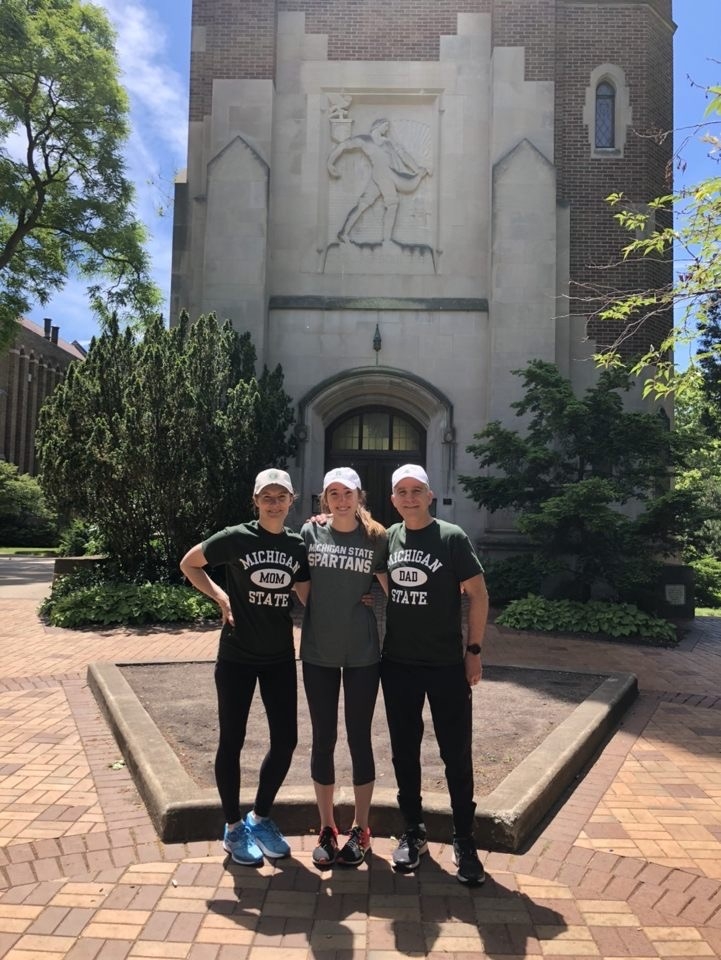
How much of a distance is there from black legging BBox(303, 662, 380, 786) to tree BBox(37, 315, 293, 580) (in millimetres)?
7333

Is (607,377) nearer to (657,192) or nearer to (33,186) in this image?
(657,192)

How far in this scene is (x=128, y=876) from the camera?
10.6 feet

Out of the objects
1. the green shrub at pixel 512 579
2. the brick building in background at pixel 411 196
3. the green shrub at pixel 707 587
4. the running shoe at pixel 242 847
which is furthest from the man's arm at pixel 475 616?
the green shrub at pixel 707 587

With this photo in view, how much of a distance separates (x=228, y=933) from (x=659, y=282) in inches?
534

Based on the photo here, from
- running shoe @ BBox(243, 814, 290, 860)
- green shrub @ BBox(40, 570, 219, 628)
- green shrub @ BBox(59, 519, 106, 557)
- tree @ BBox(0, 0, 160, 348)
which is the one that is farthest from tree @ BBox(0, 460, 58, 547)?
running shoe @ BBox(243, 814, 290, 860)

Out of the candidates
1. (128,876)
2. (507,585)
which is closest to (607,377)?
(507,585)

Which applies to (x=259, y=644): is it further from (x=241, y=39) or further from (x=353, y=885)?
(x=241, y=39)

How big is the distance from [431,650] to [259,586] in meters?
0.80

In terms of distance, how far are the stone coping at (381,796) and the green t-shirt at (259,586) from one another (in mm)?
862

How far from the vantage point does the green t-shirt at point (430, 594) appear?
3240 mm

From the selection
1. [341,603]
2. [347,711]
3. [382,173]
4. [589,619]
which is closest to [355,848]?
[347,711]

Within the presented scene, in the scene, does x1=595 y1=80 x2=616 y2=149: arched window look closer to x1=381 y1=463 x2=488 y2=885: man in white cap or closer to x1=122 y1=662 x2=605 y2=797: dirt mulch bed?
x1=122 y1=662 x2=605 y2=797: dirt mulch bed

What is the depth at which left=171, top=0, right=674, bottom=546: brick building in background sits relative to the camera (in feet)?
44.0

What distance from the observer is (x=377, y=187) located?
1393 cm
